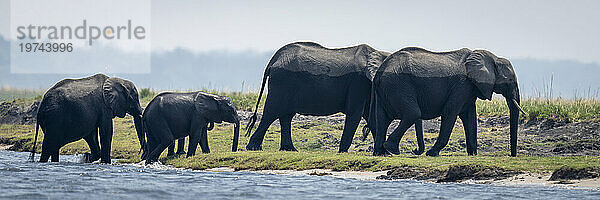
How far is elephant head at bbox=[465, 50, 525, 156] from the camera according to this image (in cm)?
2162

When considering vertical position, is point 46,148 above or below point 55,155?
above

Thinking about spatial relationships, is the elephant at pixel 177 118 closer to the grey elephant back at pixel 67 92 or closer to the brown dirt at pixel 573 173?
the grey elephant back at pixel 67 92

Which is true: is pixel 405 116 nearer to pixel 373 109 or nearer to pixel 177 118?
pixel 373 109

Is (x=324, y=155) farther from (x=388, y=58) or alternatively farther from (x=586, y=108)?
(x=586, y=108)

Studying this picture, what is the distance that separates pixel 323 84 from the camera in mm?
22984

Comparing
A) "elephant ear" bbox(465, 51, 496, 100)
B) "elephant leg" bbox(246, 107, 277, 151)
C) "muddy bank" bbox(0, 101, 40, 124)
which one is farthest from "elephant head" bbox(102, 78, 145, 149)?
"muddy bank" bbox(0, 101, 40, 124)

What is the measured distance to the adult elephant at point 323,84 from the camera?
22844 mm

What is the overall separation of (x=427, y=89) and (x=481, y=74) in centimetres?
137

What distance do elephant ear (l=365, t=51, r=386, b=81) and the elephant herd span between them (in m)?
0.03

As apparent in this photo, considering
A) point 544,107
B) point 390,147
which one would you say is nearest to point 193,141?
point 390,147

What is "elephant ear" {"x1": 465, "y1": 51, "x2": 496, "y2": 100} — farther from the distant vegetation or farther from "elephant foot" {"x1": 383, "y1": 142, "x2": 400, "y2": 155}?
the distant vegetation

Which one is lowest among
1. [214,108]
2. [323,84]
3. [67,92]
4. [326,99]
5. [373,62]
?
[214,108]

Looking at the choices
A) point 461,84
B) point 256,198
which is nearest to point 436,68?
point 461,84

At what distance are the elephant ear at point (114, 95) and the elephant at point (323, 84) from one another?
139 inches
